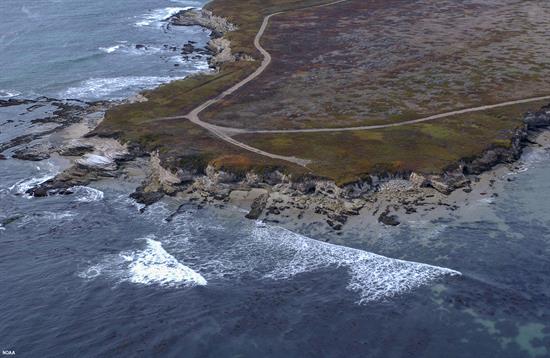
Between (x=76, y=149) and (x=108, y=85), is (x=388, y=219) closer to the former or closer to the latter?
(x=76, y=149)

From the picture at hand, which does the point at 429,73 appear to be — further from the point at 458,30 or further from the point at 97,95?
the point at 97,95

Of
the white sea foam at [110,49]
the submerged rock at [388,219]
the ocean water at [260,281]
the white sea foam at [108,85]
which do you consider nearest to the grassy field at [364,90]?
the submerged rock at [388,219]

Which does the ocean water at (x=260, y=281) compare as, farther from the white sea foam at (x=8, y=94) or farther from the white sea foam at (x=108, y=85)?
the white sea foam at (x=8, y=94)

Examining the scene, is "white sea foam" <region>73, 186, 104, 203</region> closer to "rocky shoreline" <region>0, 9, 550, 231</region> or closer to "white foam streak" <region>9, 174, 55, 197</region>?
"rocky shoreline" <region>0, 9, 550, 231</region>

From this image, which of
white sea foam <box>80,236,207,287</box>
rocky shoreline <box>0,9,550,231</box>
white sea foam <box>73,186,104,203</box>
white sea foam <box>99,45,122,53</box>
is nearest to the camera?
white sea foam <box>80,236,207,287</box>

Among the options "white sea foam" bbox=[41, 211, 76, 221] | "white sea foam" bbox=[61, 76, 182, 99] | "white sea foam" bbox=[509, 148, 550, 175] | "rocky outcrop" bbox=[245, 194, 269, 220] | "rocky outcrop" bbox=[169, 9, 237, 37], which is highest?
"rocky outcrop" bbox=[169, 9, 237, 37]

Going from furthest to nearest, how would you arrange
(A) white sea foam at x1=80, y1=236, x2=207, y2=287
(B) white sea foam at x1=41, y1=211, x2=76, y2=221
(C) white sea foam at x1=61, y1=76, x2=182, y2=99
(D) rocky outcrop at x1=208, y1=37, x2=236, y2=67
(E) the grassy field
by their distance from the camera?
(D) rocky outcrop at x1=208, y1=37, x2=236, y2=67 < (C) white sea foam at x1=61, y1=76, x2=182, y2=99 < (E) the grassy field < (B) white sea foam at x1=41, y1=211, x2=76, y2=221 < (A) white sea foam at x1=80, y1=236, x2=207, y2=287

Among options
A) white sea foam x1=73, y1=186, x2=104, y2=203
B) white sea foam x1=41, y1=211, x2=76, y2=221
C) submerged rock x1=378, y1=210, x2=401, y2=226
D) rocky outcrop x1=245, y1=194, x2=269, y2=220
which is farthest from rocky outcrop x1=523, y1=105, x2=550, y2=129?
white sea foam x1=41, y1=211, x2=76, y2=221
